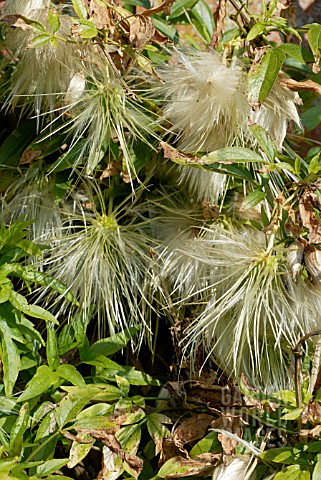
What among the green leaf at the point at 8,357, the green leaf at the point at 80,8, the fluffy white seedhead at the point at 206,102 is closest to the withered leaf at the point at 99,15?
the green leaf at the point at 80,8

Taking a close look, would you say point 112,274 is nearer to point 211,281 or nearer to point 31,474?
point 211,281

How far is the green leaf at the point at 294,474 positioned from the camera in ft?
3.44

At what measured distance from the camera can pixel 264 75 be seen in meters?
1.18

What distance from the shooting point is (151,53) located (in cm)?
139

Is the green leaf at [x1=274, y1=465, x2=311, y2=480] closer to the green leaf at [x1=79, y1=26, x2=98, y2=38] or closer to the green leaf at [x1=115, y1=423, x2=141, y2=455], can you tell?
the green leaf at [x1=115, y1=423, x2=141, y2=455]

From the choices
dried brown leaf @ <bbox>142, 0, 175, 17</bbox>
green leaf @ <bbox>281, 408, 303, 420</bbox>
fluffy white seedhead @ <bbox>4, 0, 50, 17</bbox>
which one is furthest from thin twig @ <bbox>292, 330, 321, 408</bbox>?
→ fluffy white seedhead @ <bbox>4, 0, 50, 17</bbox>

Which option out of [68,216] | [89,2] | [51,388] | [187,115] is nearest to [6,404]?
[51,388]

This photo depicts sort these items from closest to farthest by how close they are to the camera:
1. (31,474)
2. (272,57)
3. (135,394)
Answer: (31,474), (272,57), (135,394)

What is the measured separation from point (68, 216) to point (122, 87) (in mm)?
246

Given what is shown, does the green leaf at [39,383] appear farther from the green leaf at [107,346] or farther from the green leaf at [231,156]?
the green leaf at [231,156]

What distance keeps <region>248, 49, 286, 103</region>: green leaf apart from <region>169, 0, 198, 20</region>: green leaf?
350 mm

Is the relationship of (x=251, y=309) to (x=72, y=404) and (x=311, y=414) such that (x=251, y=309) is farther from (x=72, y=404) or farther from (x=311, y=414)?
(x=72, y=404)

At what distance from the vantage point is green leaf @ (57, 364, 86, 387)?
1203 mm

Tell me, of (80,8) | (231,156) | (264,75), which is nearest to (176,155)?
(231,156)
